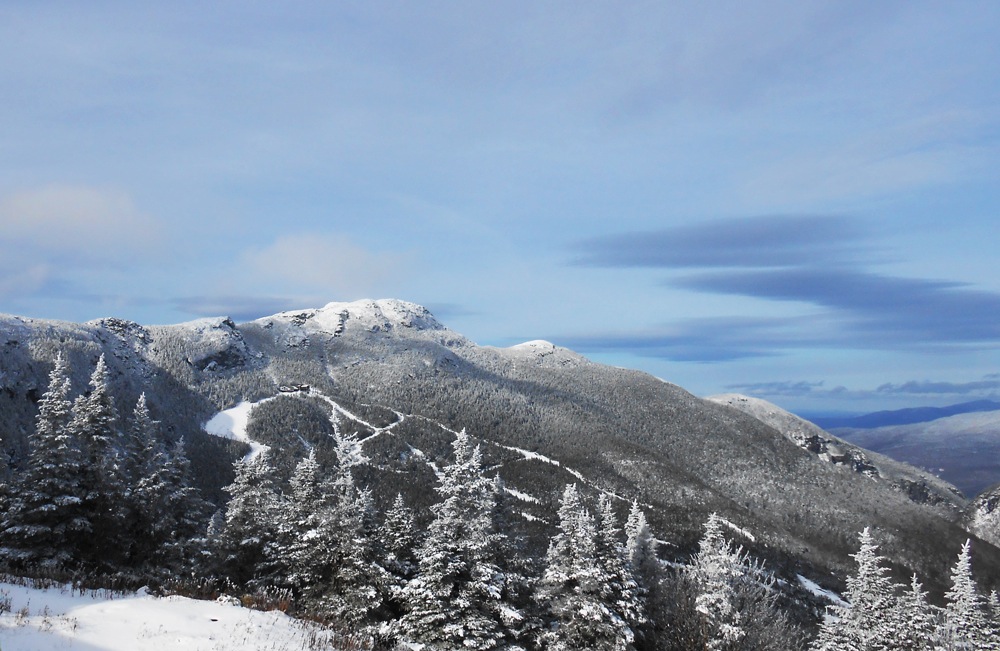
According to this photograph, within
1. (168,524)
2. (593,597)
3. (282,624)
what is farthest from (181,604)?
(168,524)

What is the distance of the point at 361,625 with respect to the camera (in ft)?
79.2

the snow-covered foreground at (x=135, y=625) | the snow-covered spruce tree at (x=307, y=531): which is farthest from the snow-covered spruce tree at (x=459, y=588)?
the snow-covered foreground at (x=135, y=625)

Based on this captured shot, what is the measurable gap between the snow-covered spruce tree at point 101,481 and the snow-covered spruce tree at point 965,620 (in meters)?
45.7

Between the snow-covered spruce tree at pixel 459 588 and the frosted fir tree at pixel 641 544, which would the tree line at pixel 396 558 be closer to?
the snow-covered spruce tree at pixel 459 588

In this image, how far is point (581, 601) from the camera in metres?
24.8

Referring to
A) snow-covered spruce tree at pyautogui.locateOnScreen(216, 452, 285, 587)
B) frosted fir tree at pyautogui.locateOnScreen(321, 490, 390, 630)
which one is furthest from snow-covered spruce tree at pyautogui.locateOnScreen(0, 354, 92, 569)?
frosted fir tree at pyautogui.locateOnScreen(321, 490, 390, 630)

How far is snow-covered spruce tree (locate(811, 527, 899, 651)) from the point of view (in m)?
33.4

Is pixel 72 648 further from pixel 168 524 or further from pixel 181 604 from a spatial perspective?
pixel 168 524

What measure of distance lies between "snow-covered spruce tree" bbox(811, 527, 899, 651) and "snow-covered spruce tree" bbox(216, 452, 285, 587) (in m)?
31.6

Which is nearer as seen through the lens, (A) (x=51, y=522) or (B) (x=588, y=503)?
(A) (x=51, y=522)

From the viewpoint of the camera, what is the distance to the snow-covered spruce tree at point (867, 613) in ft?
109

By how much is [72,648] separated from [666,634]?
25666 mm

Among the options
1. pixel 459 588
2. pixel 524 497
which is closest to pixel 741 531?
pixel 524 497

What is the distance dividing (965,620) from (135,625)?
45.5 m
